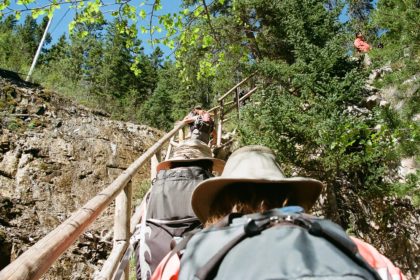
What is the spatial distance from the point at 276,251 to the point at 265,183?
51 centimetres

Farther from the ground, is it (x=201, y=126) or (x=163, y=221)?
(x=201, y=126)

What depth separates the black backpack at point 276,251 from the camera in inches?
41.5

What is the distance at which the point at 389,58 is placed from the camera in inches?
185

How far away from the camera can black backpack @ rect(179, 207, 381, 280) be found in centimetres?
105

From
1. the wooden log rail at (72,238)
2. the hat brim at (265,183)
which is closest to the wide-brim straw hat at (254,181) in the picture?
the hat brim at (265,183)

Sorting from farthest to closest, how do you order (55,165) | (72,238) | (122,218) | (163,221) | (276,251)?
1. (55,165)
2. (122,218)
3. (163,221)
4. (72,238)
5. (276,251)

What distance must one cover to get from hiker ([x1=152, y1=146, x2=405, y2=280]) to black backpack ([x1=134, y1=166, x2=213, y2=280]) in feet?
3.41

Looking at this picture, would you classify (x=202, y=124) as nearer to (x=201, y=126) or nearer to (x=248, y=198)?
(x=201, y=126)

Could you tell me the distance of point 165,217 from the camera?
109 inches

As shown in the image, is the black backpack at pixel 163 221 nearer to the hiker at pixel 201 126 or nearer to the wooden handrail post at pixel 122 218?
the wooden handrail post at pixel 122 218

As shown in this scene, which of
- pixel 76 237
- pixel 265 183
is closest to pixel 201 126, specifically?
pixel 76 237

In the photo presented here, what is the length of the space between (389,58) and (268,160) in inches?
146

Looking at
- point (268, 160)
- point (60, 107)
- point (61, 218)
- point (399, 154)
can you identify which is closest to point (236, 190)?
point (268, 160)

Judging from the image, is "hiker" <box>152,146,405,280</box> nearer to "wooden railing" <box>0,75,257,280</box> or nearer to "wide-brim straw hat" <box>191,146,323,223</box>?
"wide-brim straw hat" <box>191,146,323,223</box>
